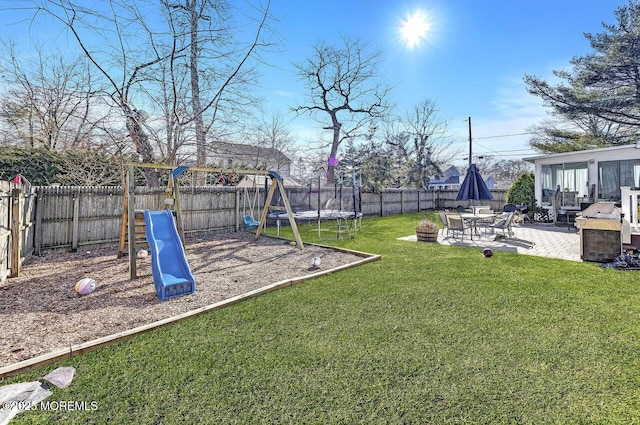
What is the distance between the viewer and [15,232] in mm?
4293

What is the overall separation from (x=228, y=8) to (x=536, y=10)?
9095 mm

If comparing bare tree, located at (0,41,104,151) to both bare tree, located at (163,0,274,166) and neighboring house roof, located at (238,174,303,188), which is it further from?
neighboring house roof, located at (238,174,303,188)

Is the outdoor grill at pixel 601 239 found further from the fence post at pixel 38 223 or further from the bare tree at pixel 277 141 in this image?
the bare tree at pixel 277 141

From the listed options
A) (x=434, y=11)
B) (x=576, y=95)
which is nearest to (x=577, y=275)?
(x=434, y=11)

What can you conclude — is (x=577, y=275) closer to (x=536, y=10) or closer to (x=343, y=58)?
(x=536, y=10)

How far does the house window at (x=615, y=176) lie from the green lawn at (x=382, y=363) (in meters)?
8.90

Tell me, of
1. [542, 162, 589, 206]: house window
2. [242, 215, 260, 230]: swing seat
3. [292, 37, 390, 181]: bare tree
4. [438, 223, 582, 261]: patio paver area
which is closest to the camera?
[438, 223, 582, 261]: patio paver area

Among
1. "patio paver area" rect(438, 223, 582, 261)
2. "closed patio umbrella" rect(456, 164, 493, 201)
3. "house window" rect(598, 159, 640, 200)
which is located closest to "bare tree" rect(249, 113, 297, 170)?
"closed patio umbrella" rect(456, 164, 493, 201)

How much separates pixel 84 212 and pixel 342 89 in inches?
653

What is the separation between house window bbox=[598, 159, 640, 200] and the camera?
9.77 m

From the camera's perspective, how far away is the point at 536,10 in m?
8.99

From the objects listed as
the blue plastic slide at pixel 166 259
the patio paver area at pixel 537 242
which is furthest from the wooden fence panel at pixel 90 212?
the patio paver area at pixel 537 242

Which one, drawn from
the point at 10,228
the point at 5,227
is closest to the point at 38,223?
the point at 10,228

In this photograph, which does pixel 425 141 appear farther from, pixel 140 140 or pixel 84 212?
pixel 84 212
